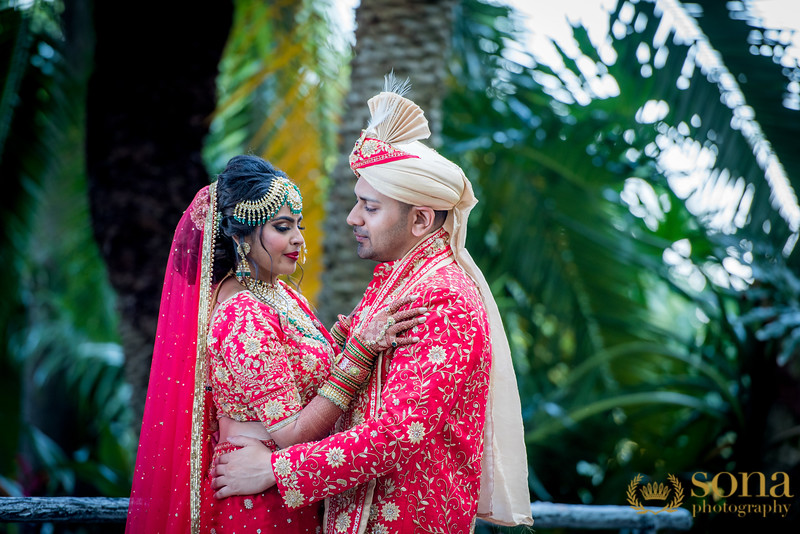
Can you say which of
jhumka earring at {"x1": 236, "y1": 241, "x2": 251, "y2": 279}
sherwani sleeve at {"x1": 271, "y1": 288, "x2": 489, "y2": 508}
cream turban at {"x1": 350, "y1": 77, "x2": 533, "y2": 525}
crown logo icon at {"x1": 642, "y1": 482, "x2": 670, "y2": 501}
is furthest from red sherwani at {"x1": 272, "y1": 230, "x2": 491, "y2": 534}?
crown logo icon at {"x1": 642, "y1": 482, "x2": 670, "y2": 501}

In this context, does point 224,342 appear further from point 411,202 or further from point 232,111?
point 232,111

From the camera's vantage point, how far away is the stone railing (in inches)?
118

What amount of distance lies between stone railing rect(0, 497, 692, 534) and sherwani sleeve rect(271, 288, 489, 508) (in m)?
1.15

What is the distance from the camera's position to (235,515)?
2.56 m

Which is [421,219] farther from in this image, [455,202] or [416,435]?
[416,435]

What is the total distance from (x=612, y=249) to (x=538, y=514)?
3090mm

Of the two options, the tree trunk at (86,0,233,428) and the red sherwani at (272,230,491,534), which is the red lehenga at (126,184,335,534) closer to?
the red sherwani at (272,230,491,534)

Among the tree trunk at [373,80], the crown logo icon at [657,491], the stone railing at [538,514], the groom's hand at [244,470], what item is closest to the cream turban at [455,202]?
the groom's hand at [244,470]

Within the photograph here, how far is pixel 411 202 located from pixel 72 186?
6470 mm

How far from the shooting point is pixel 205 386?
2.68 m

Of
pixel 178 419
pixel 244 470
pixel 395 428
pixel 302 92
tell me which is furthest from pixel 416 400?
pixel 302 92

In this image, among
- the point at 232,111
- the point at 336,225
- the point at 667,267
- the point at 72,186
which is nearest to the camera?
the point at 336,225

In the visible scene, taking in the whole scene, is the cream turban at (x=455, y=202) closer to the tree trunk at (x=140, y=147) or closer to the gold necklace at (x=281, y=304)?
the gold necklace at (x=281, y=304)

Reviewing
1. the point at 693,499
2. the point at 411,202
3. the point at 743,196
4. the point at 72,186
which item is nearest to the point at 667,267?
the point at 743,196
